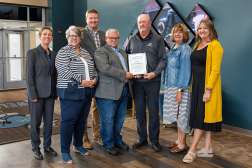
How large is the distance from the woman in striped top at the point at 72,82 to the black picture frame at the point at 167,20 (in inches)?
107

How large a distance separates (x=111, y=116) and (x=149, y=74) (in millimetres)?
653

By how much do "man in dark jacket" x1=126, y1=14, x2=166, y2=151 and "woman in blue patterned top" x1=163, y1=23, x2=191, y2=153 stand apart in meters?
0.12

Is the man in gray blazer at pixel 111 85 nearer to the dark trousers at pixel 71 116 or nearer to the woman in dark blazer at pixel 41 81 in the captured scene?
the dark trousers at pixel 71 116

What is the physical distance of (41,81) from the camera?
315cm

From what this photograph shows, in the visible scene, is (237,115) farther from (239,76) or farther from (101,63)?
(101,63)

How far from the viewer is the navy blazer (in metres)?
3.11

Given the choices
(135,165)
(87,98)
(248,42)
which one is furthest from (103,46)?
(248,42)

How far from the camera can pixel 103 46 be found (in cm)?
341

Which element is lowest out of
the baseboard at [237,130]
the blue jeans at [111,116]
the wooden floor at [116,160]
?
the wooden floor at [116,160]

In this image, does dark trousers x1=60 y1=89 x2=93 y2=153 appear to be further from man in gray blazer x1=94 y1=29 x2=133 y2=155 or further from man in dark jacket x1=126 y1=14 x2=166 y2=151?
man in dark jacket x1=126 y1=14 x2=166 y2=151

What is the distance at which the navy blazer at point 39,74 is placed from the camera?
10.2 feet

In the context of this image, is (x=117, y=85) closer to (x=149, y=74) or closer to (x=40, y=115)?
(x=149, y=74)

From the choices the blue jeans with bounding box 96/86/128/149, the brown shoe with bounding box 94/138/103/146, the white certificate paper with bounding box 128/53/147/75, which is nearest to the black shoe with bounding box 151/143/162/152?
the blue jeans with bounding box 96/86/128/149

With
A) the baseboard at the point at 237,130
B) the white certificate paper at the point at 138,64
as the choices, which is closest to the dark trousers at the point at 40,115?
the white certificate paper at the point at 138,64
